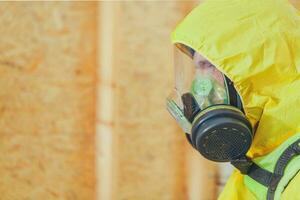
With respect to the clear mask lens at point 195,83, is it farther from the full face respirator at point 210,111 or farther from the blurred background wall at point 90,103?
the blurred background wall at point 90,103

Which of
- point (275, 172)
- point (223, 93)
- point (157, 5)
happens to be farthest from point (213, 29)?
point (157, 5)

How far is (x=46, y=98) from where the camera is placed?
1744mm

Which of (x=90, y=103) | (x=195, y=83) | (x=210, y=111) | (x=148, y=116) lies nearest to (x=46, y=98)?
(x=90, y=103)

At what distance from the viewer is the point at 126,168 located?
1.88 meters

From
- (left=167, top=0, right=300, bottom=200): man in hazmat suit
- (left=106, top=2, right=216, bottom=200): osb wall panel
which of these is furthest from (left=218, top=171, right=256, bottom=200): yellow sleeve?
(left=106, top=2, right=216, bottom=200): osb wall panel

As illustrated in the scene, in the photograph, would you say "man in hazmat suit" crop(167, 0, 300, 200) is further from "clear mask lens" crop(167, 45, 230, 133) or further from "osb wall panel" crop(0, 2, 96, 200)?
"osb wall panel" crop(0, 2, 96, 200)

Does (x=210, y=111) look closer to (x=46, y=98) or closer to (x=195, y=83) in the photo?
(x=195, y=83)

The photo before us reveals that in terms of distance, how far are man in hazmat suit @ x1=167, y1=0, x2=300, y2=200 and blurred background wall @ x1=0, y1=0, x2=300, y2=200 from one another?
2.66 ft

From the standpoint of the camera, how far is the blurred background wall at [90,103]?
1702 millimetres

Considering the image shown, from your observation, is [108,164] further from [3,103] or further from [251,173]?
[251,173]

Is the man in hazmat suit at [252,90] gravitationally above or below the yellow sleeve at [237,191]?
above

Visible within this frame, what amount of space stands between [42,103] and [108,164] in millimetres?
→ 369

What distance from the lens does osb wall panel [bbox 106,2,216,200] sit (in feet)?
5.87

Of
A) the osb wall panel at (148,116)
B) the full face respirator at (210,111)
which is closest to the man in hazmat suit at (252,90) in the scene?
the full face respirator at (210,111)
